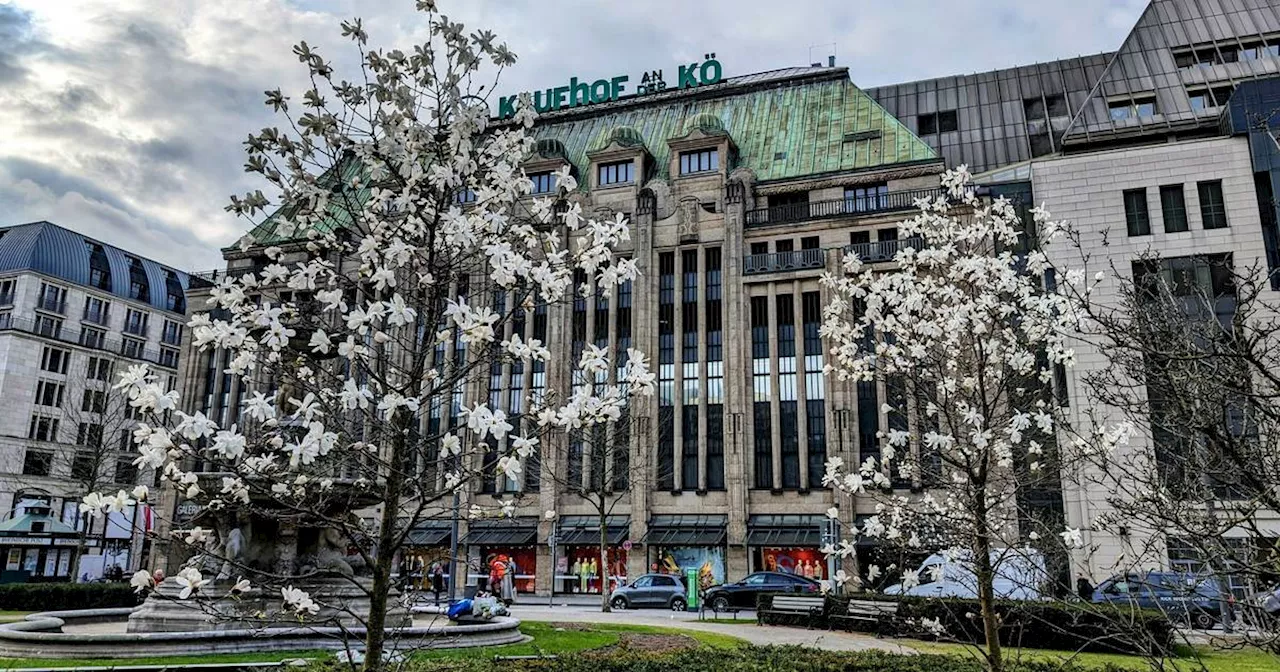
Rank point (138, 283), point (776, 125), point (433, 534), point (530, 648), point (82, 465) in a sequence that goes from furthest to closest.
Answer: point (138, 283), point (82, 465), point (776, 125), point (433, 534), point (530, 648)

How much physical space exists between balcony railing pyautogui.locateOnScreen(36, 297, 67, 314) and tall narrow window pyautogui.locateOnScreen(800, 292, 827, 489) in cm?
6294

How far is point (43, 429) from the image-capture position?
6712 cm

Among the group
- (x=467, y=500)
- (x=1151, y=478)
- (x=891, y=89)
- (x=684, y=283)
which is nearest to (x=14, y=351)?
(x=467, y=500)

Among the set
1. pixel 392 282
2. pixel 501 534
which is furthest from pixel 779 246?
pixel 392 282

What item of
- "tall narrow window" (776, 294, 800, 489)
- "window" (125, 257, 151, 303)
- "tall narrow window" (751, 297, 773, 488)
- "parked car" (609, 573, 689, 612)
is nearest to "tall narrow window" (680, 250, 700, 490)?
"tall narrow window" (751, 297, 773, 488)

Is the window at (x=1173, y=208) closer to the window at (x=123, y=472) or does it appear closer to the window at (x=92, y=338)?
the window at (x=123, y=472)

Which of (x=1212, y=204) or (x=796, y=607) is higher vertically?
(x=1212, y=204)

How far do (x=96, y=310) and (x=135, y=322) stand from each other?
4.21m

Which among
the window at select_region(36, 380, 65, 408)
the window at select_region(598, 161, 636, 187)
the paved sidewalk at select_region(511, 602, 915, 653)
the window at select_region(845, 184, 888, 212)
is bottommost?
the paved sidewalk at select_region(511, 602, 915, 653)

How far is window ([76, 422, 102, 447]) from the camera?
130 ft

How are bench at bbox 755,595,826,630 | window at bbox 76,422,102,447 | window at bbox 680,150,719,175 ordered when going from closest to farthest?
bench at bbox 755,595,826,630 → window at bbox 76,422,102,447 → window at bbox 680,150,719,175

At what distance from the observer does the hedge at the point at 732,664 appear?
35.0 ft

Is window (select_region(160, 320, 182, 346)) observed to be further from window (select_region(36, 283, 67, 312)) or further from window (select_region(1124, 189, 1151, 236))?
window (select_region(1124, 189, 1151, 236))

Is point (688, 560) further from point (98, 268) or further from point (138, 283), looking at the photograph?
point (138, 283)
